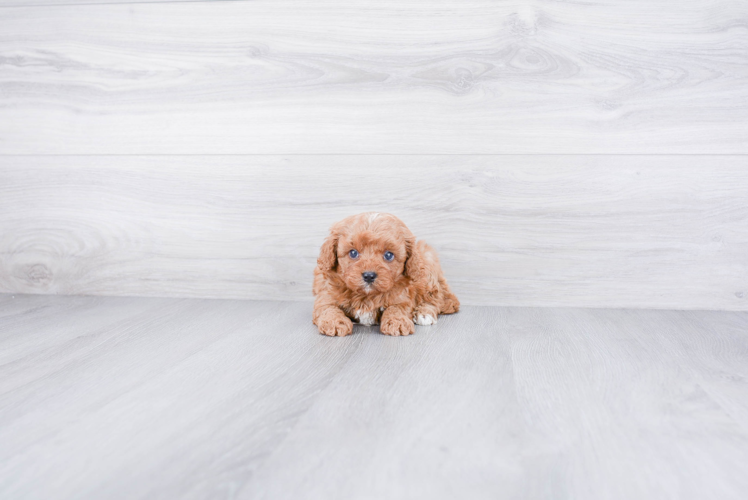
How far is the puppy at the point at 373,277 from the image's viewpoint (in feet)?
3.98

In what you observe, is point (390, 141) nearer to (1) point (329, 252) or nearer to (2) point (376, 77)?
(2) point (376, 77)

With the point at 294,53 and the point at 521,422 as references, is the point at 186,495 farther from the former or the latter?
the point at 294,53

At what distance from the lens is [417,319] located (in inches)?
52.9

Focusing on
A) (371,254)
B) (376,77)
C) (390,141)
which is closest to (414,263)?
(371,254)

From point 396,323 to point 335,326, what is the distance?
0.49ft

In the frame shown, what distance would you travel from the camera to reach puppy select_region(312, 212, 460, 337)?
47.8 inches

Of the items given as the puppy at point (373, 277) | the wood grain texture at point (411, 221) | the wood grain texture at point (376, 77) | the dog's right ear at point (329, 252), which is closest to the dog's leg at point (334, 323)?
the puppy at point (373, 277)

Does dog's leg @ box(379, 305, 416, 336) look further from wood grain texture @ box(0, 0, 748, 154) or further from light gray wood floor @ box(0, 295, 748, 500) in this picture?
wood grain texture @ box(0, 0, 748, 154)

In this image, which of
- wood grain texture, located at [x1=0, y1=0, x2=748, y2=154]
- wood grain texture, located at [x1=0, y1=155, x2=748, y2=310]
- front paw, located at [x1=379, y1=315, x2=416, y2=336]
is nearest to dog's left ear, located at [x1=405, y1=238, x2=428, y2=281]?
front paw, located at [x1=379, y1=315, x2=416, y2=336]

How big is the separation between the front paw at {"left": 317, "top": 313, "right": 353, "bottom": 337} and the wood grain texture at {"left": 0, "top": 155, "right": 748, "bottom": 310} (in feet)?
1.29

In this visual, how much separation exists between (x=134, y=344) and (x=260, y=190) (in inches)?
24.7

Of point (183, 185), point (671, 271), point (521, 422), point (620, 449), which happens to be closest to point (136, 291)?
point (183, 185)

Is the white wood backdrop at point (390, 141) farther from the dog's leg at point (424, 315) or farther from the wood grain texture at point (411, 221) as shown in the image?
the dog's leg at point (424, 315)

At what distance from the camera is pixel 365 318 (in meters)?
1.31
